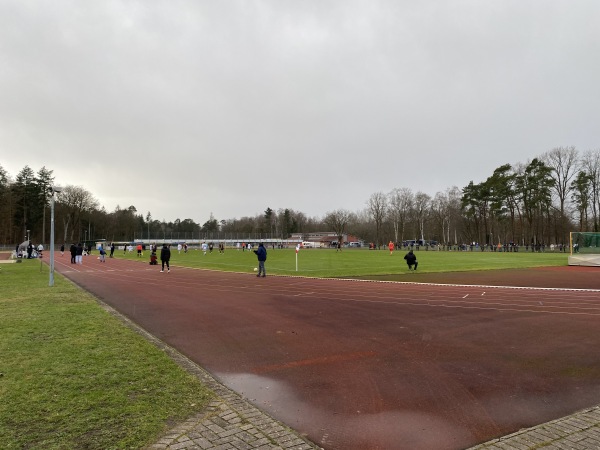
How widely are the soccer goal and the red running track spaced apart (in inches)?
811

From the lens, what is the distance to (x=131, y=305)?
1232cm

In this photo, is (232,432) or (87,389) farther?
(87,389)

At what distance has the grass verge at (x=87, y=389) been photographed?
3.63 m

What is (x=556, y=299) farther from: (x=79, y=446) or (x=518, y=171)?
(x=518, y=171)

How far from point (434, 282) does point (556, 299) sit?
222 inches

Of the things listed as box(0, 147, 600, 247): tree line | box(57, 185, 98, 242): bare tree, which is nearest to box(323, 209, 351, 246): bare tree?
box(0, 147, 600, 247): tree line

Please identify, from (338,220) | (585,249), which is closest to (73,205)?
(338,220)

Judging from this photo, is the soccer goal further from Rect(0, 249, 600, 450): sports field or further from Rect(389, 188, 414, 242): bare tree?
Rect(389, 188, 414, 242): bare tree

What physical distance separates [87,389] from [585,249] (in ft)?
123

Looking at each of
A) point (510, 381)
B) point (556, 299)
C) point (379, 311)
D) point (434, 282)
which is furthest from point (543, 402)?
point (434, 282)

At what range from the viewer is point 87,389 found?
4.71 m

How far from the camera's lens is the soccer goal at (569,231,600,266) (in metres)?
29.9

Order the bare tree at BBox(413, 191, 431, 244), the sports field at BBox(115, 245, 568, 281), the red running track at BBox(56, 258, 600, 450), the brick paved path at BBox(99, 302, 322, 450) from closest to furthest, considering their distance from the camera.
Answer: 1. the brick paved path at BBox(99, 302, 322, 450)
2. the red running track at BBox(56, 258, 600, 450)
3. the sports field at BBox(115, 245, 568, 281)
4. the bare tree at BBox(413, 191, 431, 244)

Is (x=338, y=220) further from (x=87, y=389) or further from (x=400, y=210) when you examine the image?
(x=87, y=389)
